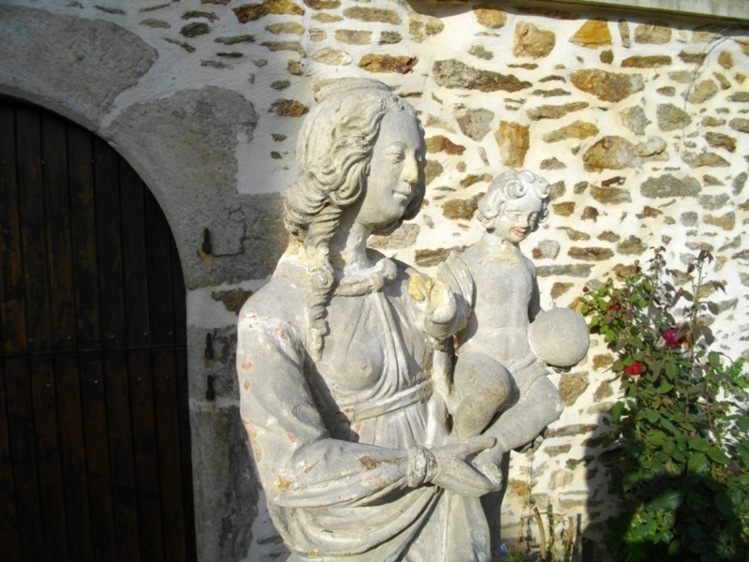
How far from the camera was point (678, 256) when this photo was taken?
166 inches

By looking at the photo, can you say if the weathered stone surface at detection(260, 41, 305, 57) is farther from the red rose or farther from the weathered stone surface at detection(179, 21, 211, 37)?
the red rose

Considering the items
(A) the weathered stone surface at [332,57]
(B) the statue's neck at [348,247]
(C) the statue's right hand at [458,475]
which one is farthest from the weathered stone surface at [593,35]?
(C) the statue's right hand at [458,475]

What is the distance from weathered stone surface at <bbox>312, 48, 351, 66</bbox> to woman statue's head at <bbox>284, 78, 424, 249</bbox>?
6.38 ft

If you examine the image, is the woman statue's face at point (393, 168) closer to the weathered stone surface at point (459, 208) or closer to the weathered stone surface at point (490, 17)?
the weathered stone surface at point (459, 208)

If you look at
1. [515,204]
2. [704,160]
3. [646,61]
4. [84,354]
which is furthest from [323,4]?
[704,160]

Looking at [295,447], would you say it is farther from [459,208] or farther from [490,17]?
[490,17]

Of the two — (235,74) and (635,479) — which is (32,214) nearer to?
(235,74)

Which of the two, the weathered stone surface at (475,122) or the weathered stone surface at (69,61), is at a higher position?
the weathered stone surface at (69,61)

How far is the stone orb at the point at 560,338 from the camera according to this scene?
5.64ft

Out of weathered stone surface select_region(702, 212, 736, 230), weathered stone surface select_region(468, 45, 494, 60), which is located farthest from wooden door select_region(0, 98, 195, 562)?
weathered stone surface select_region(702, 212, 736, 230)

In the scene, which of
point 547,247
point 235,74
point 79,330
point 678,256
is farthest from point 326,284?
point 678,256

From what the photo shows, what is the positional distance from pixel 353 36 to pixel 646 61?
1.65m

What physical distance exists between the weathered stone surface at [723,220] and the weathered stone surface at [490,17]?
164 centimetres

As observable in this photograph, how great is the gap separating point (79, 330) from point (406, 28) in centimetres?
211
